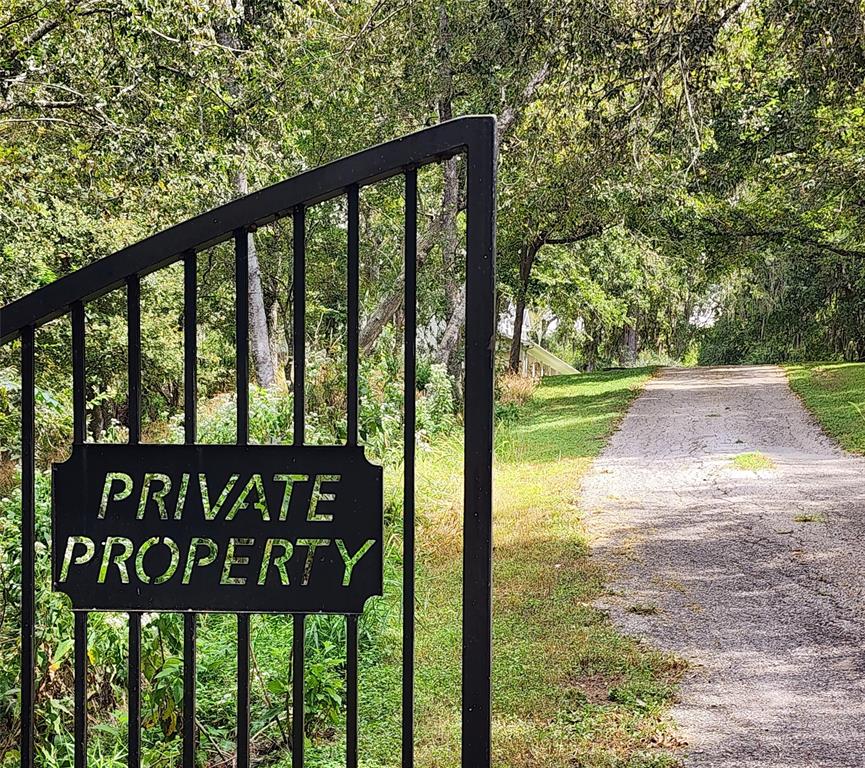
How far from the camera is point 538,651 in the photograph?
16.1 feet

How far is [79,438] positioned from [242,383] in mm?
353

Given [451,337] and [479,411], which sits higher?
[451,337]

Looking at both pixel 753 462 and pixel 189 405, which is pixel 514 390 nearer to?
pixel 753 462

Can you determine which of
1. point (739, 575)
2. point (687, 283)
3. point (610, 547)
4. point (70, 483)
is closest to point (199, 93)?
point (610, 547)

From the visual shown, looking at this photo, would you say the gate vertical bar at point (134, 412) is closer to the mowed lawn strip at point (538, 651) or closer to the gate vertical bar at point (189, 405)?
the gate vertical bar at point (189, 405)

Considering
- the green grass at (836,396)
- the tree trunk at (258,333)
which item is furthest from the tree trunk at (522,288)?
the tree trunk at (258,333)

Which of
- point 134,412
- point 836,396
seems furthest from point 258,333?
point 134,412

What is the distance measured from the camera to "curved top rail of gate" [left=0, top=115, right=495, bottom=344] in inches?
71.9

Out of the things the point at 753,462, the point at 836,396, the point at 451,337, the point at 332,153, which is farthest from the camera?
the point at 836,396

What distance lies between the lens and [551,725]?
404 centimetres

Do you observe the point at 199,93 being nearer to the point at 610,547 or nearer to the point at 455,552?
the point at 455,552

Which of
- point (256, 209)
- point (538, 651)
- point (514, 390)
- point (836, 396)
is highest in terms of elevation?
point (256, 209)

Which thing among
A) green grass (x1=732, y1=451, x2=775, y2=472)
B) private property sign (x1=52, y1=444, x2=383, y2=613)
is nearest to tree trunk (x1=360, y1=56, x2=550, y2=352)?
green grass (x1=732, y1=451, x2=775, y2=472)

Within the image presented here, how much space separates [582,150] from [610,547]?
9.82 feet
